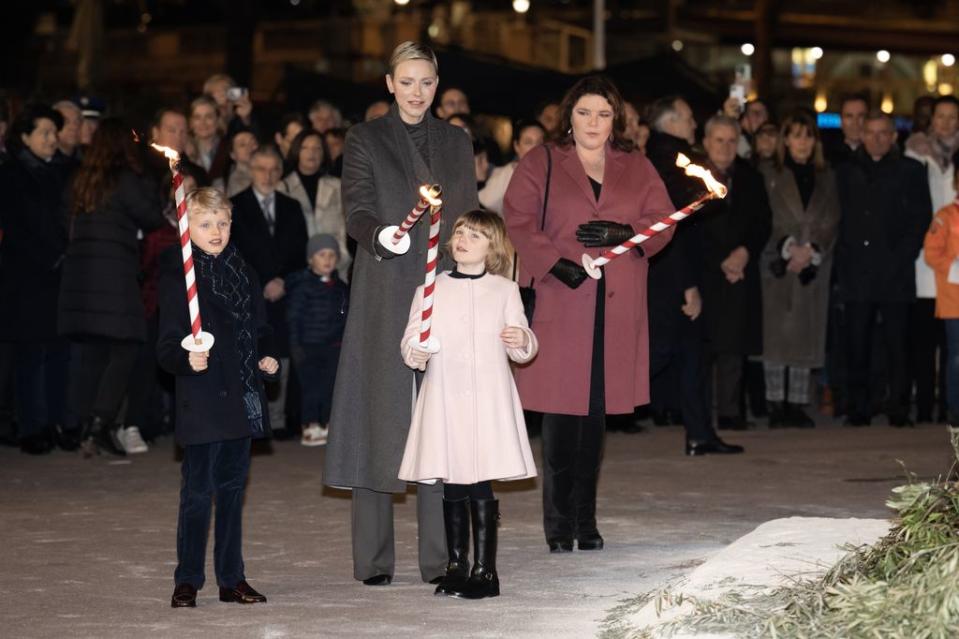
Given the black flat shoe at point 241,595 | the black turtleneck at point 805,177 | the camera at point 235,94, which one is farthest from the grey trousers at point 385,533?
the camera at point 235,94

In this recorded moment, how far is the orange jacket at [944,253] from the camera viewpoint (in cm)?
1334

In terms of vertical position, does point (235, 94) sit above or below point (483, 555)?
above

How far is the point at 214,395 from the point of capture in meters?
7.52

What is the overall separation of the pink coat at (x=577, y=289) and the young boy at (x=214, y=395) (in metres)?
1.67

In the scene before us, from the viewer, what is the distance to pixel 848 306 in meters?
14.2

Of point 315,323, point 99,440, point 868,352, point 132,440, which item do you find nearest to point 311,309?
point 315,323

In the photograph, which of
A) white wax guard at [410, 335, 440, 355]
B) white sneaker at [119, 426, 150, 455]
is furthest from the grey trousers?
white sneaker at [119, 426, 150, 455]

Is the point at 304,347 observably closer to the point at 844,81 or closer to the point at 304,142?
the point at 304,142

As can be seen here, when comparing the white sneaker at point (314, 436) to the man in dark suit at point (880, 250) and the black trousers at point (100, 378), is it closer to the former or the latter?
the black trousers at point (100, 378)

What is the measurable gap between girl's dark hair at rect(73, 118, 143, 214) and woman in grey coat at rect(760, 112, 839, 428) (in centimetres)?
503

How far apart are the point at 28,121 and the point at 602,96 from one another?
5388 mm

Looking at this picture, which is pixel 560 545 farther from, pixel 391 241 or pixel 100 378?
→ pixel 100 378

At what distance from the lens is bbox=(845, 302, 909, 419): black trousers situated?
554 inches

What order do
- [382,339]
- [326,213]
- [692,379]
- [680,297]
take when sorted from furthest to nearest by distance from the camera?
[326,213]
[692,379]
[680,297]
[382,339]
